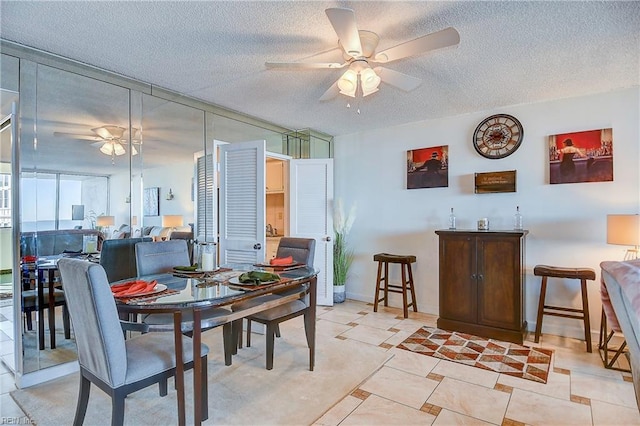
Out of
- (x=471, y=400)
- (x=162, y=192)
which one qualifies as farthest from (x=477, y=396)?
(x=162, y=192)

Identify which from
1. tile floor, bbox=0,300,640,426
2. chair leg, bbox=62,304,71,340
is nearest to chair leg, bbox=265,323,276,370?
tile floor, bbox=0,300,640,426

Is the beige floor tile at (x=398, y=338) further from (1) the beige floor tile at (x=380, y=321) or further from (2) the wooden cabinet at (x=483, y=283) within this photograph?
(2) the wooden cabinet at (x=483, y=283)

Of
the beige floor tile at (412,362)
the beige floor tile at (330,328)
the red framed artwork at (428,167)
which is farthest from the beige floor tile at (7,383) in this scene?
the red framed artwork at (428,167)

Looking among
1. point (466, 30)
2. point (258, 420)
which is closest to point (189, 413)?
point (258, 420)

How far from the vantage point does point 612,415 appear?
210 cm

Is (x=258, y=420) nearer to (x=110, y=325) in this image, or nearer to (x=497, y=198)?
(x=110, y=325)

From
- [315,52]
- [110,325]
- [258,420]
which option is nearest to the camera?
[110,325]

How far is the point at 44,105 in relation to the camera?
2596 mm

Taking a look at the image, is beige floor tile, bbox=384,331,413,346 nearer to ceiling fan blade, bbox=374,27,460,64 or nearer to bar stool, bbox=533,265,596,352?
bar stool, bbox=533,265,596,352

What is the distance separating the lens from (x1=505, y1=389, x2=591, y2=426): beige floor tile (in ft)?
6.71

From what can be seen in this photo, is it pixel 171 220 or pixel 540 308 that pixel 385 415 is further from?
pixel 171 220

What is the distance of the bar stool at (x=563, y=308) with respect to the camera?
3.08m

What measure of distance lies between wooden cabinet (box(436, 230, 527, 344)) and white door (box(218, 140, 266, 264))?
2.01 m

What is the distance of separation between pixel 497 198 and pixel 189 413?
3626 mm
